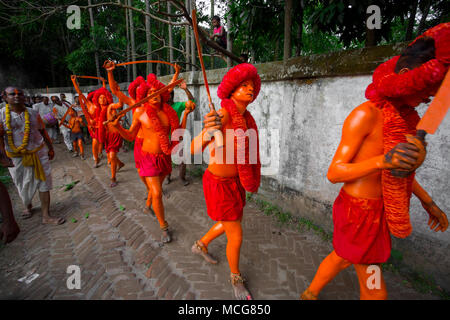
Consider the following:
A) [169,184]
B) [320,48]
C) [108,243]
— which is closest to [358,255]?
[108,243]

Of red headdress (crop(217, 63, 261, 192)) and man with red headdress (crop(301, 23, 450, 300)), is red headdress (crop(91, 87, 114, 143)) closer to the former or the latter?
red headdress (crop(217, 63, 261, 192))

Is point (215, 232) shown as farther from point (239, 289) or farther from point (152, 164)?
point (152, 164)

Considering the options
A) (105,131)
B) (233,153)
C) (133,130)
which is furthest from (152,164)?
(105,131)

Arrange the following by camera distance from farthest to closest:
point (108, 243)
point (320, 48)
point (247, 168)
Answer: point (320, 48)
point (108, 243)
point (247, 168)

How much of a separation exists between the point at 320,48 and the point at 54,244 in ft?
35.7

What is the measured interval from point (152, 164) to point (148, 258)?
50.1 inches

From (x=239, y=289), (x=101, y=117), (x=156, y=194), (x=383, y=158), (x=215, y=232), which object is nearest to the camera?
(x=383, y=158)

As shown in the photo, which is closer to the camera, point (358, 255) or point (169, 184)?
point (358, 255)

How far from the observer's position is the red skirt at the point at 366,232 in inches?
64.9

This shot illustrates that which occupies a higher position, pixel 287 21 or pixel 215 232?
pixel 287 21

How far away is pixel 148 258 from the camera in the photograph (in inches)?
120

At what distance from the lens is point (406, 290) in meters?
2.56
